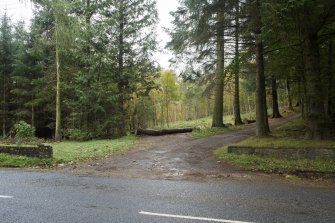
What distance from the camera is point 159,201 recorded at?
6.94 m

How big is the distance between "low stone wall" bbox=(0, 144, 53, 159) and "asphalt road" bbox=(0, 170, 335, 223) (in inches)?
153

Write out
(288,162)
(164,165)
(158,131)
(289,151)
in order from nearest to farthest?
(288,162) < (289,151) < (164,165) < (158,131)

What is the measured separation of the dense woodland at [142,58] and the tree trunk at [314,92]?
37 mm

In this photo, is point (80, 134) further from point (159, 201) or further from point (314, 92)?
point (159, 201)

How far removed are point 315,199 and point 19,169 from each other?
32.5 feet

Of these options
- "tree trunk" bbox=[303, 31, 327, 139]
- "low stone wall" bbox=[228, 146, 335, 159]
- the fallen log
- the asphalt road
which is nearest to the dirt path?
the asphalt road

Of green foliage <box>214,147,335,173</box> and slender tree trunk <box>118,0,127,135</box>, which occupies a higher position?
slender tree trunk <box>118,0,127,135</box>

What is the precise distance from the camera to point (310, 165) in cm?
1052

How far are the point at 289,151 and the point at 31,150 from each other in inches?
405

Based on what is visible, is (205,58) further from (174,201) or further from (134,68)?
(174,201)

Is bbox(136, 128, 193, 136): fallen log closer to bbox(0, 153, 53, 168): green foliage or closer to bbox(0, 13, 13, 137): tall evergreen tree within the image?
bbox(0, 153, 53, 168): green foliage

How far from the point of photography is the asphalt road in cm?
578

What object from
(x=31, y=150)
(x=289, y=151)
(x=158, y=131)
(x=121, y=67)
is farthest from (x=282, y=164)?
(x=121, y=67)

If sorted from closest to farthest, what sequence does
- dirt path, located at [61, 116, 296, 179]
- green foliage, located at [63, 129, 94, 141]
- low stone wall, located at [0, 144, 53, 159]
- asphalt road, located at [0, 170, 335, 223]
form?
asphalt road, located at [0, 170, 335, 223] → dirt path, located at [61, 116, 296, 179] → low stone wall, located at [0, 144, 53, 159] → green foliage, located at [63, 129, 94, 141]
